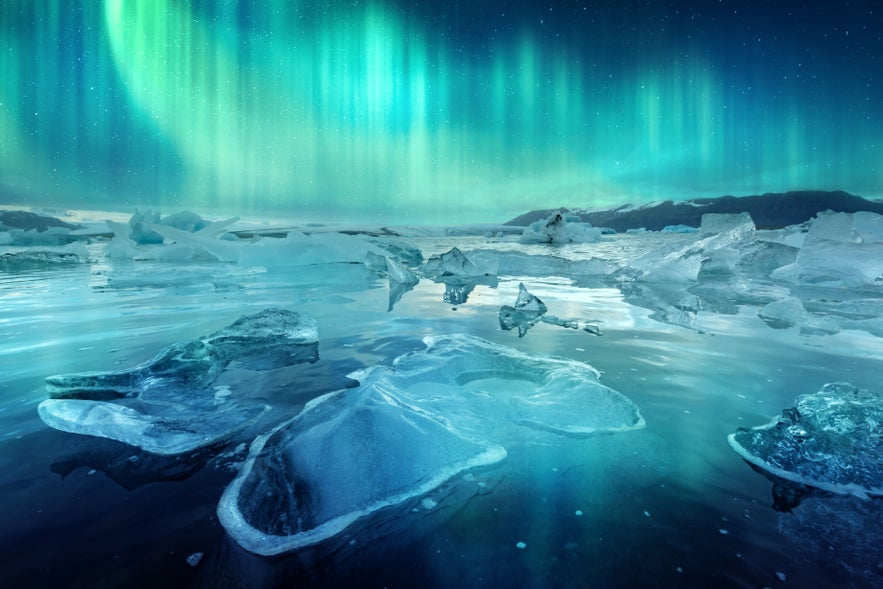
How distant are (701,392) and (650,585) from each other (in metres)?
1.92

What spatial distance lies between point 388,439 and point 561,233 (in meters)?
31.8

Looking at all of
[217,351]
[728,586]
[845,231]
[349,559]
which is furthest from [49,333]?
[845,231]

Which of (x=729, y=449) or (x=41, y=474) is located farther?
(x=729, y=449)

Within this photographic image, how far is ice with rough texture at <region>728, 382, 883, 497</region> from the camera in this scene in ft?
5.88

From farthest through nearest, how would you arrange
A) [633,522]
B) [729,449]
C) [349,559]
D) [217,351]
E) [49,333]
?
[49,333] → [217,351] → [729,449] → [633,522] → [349,559]

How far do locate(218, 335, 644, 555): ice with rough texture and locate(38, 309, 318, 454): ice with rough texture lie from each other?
0.42 m

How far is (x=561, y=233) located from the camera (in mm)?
31750

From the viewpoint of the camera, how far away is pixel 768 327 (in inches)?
185

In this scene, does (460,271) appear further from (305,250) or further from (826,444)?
(826,444)

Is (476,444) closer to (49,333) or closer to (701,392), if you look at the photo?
(701,392)

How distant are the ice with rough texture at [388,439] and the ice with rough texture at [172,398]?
416 millimetres

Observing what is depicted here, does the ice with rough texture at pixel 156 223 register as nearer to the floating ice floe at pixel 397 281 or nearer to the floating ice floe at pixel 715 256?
the floating ice floe at pixel 397 281

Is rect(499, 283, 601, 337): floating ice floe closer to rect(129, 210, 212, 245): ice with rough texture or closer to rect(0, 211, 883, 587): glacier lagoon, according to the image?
rect(0, 211, 883, 587): glacier lagoon

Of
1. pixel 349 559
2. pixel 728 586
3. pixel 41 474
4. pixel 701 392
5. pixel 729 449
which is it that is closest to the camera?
pixel 728 586
